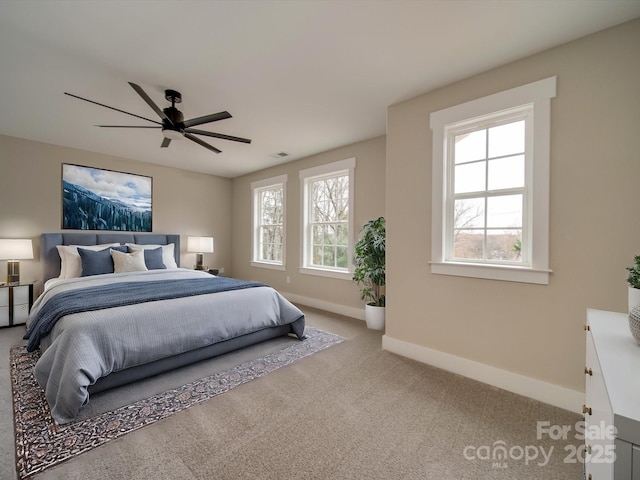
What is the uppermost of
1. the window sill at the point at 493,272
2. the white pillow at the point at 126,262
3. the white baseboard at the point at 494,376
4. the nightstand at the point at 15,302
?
the window sill at the point at 493,272

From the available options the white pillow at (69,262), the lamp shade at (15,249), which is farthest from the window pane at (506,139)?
the lamp shade at (15,249)

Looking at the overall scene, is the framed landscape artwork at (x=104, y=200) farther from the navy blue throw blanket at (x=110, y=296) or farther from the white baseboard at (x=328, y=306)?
the white baseboard at (x=328, y=306)

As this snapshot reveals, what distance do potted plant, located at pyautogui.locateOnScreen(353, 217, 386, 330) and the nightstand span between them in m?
4.29

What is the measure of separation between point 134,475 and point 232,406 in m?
0.67

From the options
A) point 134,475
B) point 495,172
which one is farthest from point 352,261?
point 134,475

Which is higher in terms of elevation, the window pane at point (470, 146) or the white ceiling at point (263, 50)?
the white ceiling at point (263, 50)

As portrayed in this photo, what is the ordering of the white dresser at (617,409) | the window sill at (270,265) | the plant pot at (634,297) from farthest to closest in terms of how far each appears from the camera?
1. the window sill at (270,265)
2. the plant pot at (634,297)
3. the white dresser at (617,409)

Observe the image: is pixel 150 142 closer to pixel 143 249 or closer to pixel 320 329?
pixel 143 249

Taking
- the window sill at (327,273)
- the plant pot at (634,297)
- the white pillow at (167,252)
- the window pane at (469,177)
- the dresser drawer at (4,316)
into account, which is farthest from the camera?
the white pillow at (167,252)

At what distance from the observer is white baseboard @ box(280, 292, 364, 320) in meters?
4.21

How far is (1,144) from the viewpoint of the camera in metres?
3.79

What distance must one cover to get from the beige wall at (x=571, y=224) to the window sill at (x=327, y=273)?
70.7 inches

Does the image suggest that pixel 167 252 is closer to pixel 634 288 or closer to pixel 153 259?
pixel 153 259

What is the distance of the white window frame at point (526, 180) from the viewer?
6.91 ft
